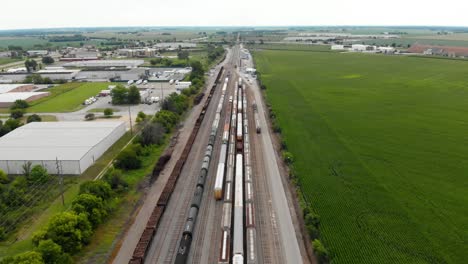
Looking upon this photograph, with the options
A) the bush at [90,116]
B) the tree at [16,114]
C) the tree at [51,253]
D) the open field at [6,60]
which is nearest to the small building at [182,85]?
the bush at [90,116]

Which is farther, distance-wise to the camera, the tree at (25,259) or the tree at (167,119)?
the tree at (167,119)

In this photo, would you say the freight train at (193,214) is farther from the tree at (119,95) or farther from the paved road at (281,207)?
the tree at (119,95)

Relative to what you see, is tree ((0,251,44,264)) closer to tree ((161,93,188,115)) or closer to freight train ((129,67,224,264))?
freight train ((129,67,224,264))

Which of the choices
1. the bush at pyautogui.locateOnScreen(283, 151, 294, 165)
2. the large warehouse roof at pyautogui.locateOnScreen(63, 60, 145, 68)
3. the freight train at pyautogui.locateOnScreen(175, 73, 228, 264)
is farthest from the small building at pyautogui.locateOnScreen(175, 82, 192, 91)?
the bush at pyautogui.locateOnScreen(283, 151, 294, 165)

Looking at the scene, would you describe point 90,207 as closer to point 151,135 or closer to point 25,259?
point 25,259

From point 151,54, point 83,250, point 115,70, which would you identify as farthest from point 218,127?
point 151,54

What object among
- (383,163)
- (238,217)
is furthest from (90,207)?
(383,163)

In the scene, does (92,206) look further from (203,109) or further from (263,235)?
(203,109)
